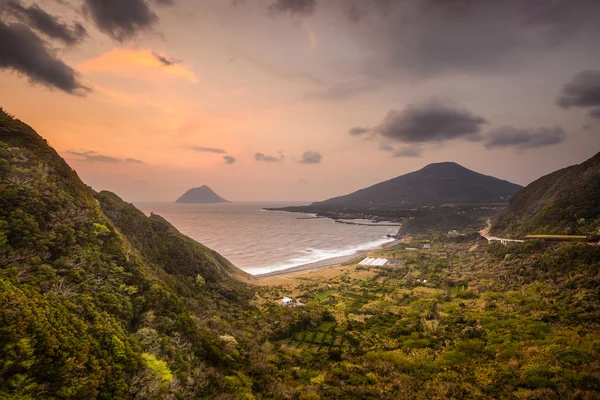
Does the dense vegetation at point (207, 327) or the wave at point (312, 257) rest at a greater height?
the dense vegetation at point (207, 327)

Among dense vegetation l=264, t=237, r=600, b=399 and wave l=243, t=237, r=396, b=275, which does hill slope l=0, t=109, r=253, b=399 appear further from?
wave l=243, t=237, r=396, b=275

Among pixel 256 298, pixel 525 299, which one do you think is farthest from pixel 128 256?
pixel 525 299

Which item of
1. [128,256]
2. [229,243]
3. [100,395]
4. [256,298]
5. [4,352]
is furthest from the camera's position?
[229,243]

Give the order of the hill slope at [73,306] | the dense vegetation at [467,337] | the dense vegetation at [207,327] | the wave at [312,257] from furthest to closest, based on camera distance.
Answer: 1. the wave at [312,257]
2. the dense vegetation at [467,337]
3. the dense vegetation at [207,327]
4. the hill slope at [73,306]

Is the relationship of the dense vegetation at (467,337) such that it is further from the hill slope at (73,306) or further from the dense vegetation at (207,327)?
the hill slope at (73,306)

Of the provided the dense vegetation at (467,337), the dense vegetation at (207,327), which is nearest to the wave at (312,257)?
the dense vegetation at (467,337)

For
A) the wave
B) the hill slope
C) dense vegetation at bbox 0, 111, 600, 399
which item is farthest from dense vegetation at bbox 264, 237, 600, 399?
A: the wave

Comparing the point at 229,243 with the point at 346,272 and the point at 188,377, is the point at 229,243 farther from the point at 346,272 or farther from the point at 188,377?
the point at 188,377

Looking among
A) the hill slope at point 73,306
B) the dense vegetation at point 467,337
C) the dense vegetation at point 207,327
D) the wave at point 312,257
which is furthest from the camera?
the wave at point 312,257
